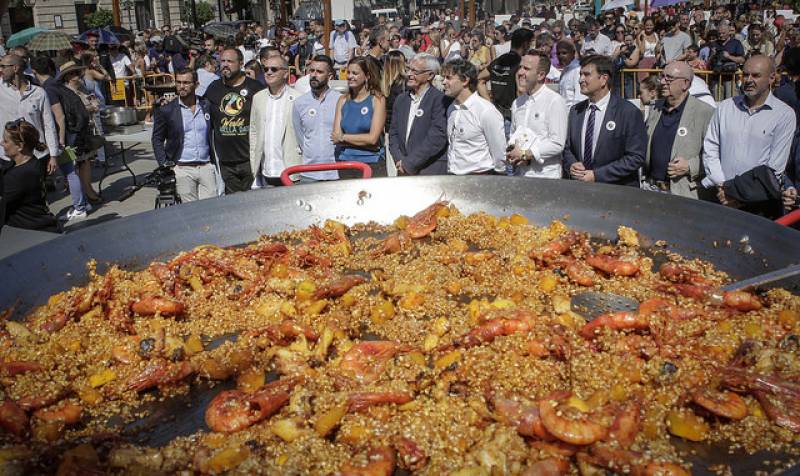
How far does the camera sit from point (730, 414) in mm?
3014

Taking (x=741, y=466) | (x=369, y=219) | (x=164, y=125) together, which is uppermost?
(x=164, y=125)

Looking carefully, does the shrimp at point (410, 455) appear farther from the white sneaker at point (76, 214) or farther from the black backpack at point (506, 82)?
the white sneaker at point (76, 214)

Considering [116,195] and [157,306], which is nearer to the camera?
[157,306]

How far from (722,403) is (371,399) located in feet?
5.49

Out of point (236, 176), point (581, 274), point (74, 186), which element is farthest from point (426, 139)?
point (74, 186)

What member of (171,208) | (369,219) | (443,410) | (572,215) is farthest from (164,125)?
(443,410)

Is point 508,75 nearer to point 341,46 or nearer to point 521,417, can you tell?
point 521,417

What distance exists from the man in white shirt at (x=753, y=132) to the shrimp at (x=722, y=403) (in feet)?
10.1

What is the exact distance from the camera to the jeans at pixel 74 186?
966 cm

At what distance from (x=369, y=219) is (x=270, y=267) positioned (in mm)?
1176

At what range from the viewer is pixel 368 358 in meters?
3.69

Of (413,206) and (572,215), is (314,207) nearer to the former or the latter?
(413,206)

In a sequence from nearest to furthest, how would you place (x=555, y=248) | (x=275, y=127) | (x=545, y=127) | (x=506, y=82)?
1. (x=555, y=248)
2. (x=545, y=127)
3. (x=275, y=127)
4. (x=506, y=82)

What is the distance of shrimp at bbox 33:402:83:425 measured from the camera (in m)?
3.27
